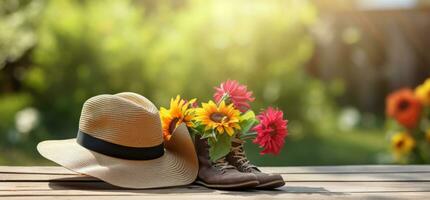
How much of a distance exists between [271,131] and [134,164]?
1.03ft

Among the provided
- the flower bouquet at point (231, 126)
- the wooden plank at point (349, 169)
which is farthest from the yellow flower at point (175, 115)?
the wooden plank at point (349, 169)

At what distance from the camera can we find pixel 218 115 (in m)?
1.68

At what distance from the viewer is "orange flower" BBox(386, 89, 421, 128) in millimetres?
3572

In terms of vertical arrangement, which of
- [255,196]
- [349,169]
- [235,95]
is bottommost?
[255,196]

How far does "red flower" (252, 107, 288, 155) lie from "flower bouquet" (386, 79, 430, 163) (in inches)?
78.1

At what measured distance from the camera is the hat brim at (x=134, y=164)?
1.60m

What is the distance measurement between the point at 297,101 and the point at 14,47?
5.76ft

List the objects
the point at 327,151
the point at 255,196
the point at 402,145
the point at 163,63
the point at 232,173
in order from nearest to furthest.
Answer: the point at 255,196, the point at 232,173, the point at 402,145, the point at 163,63, the point at 327,151

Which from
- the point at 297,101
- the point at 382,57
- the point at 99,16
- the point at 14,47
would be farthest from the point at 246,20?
the point at 382,57

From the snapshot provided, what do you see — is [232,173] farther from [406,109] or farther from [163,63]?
[163,63]

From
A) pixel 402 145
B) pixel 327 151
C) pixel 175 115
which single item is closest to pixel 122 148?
pixel 175 115

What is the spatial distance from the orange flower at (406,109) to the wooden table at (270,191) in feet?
5.12

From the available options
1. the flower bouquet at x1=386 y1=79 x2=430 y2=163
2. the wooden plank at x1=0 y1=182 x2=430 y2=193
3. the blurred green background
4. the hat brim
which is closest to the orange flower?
the flower bouquet at x1=386 y1=79 x2=430 y2=163

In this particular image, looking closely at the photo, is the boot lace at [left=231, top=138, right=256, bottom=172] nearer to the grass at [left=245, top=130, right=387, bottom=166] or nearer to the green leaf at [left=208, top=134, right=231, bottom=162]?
the green leaf at [left=208, top=134, right=231, bottom=162]
